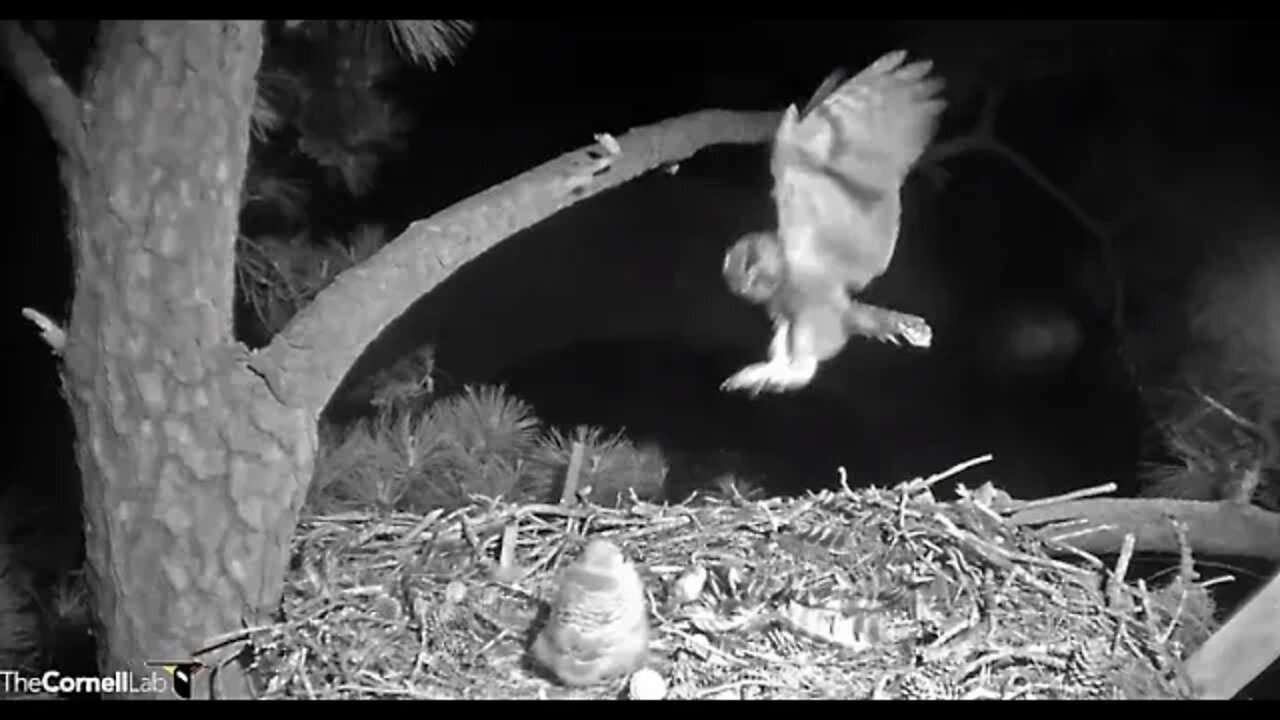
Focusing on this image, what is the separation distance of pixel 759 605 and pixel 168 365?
0.59 m

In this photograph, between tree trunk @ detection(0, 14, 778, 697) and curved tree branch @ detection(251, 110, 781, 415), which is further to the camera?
curved tree branch @ detection(251, 110, 781, 415)

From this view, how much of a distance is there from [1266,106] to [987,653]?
3.36 feet

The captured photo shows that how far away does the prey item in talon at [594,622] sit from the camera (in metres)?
0.92

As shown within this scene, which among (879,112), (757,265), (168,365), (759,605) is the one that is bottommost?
(759,605)

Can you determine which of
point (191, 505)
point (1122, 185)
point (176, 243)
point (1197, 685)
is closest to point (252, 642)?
point (191, 505)

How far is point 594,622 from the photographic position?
3.01 feet

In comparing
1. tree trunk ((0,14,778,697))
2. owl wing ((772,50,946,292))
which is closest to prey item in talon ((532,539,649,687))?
tree trunk ((0,14,778,697))

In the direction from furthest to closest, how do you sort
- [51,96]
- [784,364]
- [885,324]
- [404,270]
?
[784,364] → [885,324] → [404,270] → [51,96]

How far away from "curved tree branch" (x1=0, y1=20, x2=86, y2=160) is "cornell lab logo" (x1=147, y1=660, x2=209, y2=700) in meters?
0.42

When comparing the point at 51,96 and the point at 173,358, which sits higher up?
the point at 51,96

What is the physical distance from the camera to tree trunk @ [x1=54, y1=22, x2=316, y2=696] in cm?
83

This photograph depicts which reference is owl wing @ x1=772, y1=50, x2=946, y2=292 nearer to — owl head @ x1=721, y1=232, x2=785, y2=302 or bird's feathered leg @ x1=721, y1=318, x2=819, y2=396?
owl head @ x1=721, y1=232, x2=785, y2=302

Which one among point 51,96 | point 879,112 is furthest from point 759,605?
point 51,96

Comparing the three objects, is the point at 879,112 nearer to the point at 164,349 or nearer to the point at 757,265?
the point at 757,265
